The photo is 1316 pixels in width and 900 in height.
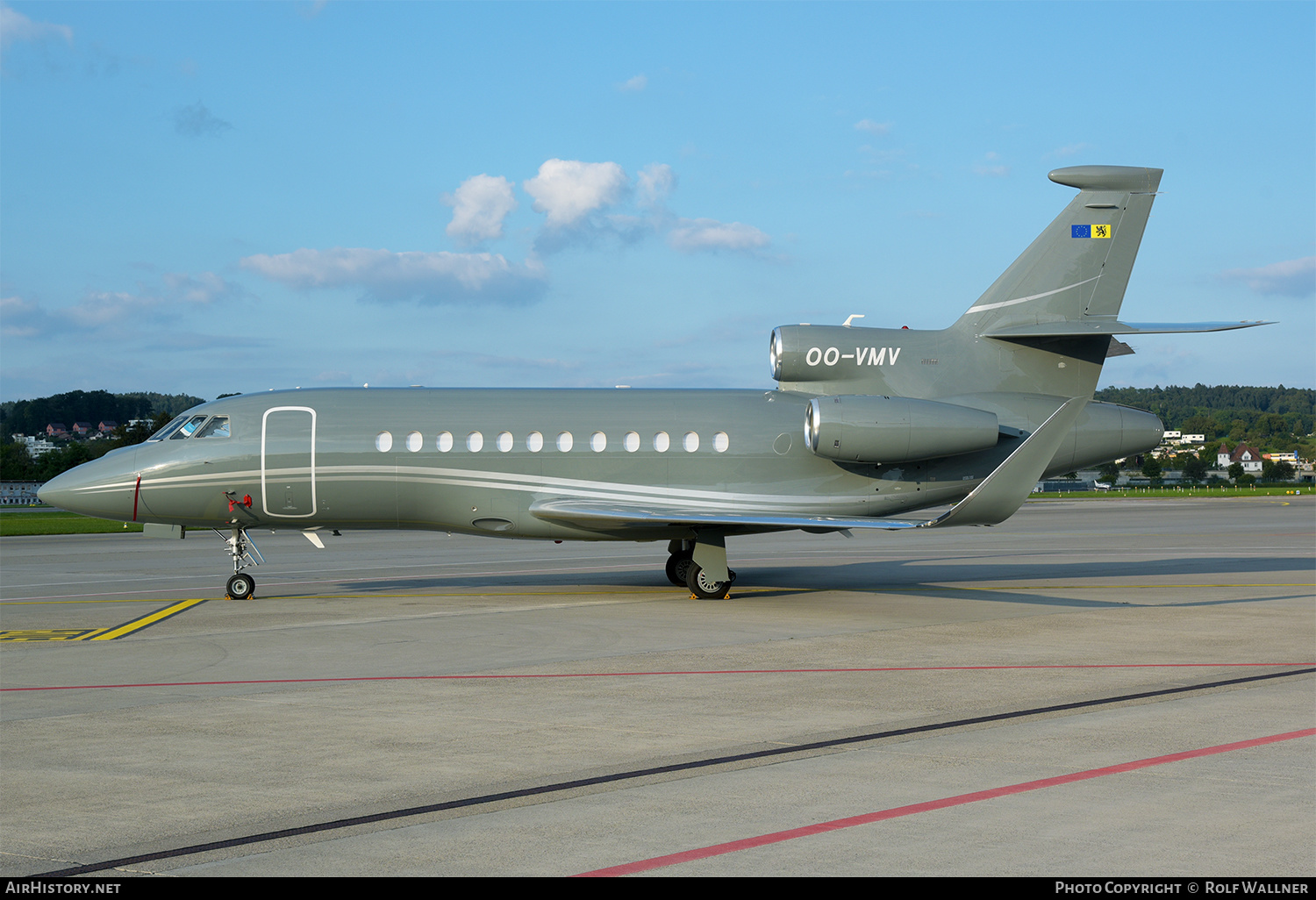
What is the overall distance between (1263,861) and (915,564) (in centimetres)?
2281

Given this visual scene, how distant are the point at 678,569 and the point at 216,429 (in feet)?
31.2

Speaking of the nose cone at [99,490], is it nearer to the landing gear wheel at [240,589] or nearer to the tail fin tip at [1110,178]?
the landing gear wheel at [240,589]

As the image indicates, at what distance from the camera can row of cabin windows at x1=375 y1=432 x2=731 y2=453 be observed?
20.9 meters

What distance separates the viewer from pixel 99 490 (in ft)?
68.1

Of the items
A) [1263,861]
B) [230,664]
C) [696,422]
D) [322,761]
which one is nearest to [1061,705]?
[1263,861]

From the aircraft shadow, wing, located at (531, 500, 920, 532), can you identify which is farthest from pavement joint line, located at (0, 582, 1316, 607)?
wing, located at (531, 500, 920, 532)

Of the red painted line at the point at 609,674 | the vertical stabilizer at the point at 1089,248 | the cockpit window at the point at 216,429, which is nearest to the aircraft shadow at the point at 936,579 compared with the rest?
the cockpit window at the point at 216,429

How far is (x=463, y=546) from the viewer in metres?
36.0

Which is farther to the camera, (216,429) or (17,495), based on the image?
(17,495)

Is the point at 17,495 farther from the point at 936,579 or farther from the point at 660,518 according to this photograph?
the point at 660,518

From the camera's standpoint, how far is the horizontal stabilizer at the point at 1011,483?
1670 centimetres

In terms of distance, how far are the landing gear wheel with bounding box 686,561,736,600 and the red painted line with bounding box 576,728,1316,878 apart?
12.0m

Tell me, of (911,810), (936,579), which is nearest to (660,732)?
(911,810)

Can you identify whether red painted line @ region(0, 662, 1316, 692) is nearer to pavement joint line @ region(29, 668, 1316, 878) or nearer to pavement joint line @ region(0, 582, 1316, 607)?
pavement joint line @ region(29, 668, 1316, 878)
